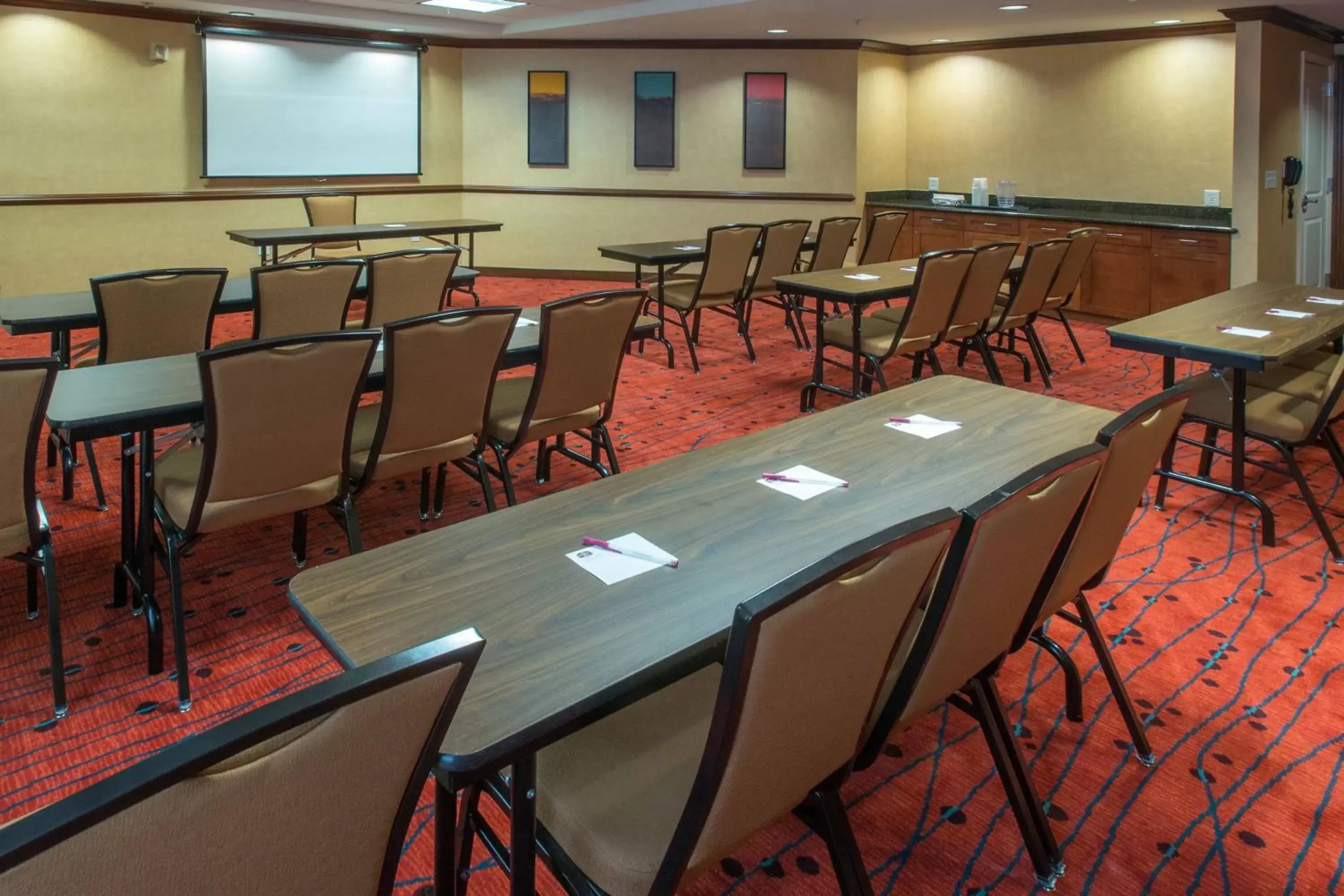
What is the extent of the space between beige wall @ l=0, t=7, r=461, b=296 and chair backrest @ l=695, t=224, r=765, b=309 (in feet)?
16.7

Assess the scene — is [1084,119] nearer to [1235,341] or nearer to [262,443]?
[1235,341]

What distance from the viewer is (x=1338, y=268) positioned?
8992 millimetres

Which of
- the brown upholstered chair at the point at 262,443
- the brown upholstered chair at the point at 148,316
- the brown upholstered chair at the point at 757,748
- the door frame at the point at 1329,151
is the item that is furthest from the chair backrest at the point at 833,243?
the brown upholstered chair at the point at 757,748

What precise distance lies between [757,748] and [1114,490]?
3.65 ft

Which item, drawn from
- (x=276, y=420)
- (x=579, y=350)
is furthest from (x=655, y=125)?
(x=276, y=420)

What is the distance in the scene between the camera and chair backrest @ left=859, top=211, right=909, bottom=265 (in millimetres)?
7008

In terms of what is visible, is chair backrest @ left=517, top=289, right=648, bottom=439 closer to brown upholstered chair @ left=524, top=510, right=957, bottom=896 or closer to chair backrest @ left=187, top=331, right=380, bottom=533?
chair backrest @ left=187, top=331, right=380, bottom=533

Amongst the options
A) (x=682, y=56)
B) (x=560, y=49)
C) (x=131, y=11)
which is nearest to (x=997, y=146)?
(x=682, y=56)

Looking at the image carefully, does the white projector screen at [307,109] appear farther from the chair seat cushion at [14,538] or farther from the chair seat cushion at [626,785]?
the chair seat cushion at [626,785]

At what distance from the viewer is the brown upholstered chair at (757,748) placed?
1178 millimetres

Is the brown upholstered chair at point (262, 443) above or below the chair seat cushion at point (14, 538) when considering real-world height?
above

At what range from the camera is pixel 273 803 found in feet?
3.00

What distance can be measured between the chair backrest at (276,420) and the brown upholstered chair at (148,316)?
4.68 feet

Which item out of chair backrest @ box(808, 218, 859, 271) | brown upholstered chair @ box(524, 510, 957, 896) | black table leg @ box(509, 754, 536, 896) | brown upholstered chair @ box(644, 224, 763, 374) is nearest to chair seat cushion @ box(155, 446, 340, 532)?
brown upholstered chair @ box(524, 510, 957, 896)
